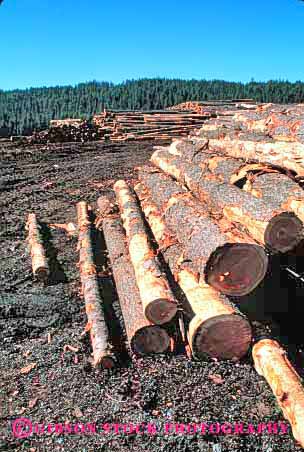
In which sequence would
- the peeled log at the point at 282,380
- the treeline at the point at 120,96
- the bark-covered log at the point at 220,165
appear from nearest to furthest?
the peeled log at the point at 282,380 → the bark-covered log at the point at 220,165 → the treeline at the point at 120,96

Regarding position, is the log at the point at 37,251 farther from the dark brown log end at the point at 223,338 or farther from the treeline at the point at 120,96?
the treeline at the point at 120,96

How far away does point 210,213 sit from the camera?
17.4ft

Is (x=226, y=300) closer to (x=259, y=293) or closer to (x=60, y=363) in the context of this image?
(x=259, y=293)

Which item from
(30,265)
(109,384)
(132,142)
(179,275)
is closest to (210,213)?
(179,275)

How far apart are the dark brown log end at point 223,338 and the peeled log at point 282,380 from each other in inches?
6.4

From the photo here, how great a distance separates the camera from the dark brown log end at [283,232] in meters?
4.15

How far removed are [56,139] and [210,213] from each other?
17.2 m

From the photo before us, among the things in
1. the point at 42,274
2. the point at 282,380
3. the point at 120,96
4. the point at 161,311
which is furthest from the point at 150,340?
the point at 120,96

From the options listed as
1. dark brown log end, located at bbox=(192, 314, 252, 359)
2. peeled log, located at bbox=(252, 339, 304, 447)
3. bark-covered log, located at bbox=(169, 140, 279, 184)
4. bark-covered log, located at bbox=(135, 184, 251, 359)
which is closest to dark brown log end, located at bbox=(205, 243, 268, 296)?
bark-covered log, located at bbox=(135, 184, 251, 359)

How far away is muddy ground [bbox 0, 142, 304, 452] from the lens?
326 centimetres

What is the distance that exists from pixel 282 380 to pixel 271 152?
3.39 metres

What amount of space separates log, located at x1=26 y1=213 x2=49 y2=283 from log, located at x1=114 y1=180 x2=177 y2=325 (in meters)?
1.26

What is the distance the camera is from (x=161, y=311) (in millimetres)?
4113

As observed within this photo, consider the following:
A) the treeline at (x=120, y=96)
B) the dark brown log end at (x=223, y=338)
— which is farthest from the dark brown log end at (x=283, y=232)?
the treeline at (x=120, y=96)
